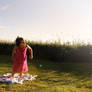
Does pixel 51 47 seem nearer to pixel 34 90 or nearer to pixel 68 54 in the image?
pixel 68 54

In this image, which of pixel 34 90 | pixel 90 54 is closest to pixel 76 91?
pixel 34 90

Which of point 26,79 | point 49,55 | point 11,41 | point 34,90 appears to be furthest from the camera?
point 11,41

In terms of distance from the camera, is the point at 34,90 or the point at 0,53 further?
the point at 0,53

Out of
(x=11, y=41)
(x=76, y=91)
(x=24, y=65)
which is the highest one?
(x=11, y=41)

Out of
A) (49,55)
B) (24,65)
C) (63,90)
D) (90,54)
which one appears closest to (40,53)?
(49,55)

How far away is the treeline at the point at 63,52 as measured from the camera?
52.1 feet

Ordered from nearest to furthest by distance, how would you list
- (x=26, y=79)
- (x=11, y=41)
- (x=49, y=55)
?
(x=26, y=79), (x=49, y=55), (x=11, y=41)

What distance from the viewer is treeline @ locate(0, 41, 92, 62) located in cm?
1589

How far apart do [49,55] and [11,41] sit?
4.26 m

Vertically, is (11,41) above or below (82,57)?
above

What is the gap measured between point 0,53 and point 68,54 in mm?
6715

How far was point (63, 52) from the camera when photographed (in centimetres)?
1623

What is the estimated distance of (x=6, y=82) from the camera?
7.98 meters

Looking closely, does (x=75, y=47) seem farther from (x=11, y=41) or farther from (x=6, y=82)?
(x=6, y=82)
